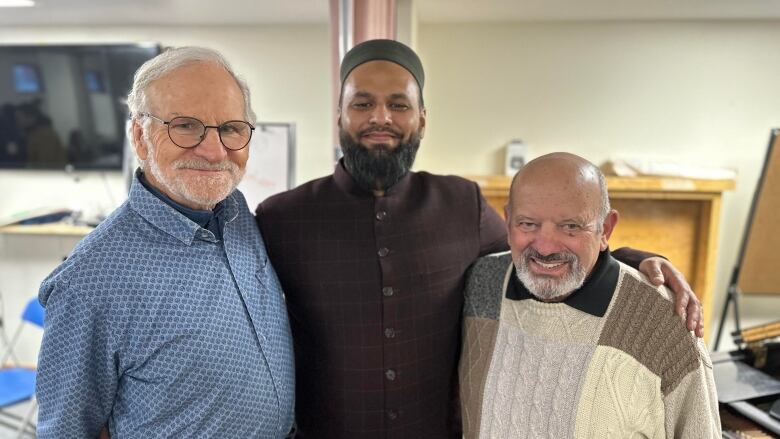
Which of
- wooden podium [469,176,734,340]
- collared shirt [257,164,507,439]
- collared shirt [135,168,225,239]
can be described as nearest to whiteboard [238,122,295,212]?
wooden podium [469,176,734,340]

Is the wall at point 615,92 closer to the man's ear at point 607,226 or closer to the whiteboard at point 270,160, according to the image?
the whiteboard at point 270,160

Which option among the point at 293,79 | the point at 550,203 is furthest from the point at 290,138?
the point at 550,203

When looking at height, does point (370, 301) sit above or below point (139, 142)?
below

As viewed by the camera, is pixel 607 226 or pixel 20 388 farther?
pixel 20 388

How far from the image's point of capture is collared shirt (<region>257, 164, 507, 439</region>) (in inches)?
57.0

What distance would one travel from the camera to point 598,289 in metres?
1.23

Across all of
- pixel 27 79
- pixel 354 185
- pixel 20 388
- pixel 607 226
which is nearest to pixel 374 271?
pixel 354 185

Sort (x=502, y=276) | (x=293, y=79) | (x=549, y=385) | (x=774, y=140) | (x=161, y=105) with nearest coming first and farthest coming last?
(x=161, y=105)
(x=549, y=385)
(x=502, y=276)
(x=774, y=140)
(x=293, y=79)

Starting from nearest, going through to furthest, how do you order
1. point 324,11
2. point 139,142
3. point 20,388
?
point 139,142 < point 20,388 < point 324,11

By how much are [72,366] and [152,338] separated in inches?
5.7

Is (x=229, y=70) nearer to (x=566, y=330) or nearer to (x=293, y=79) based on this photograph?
(x=566, y=330)

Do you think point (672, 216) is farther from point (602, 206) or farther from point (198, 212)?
point (198, 212)

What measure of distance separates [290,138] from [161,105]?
239cm

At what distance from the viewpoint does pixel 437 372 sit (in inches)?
59.5
